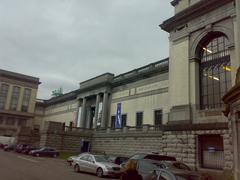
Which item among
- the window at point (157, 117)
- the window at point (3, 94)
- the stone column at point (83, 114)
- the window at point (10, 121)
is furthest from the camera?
the window at point (10, 121)

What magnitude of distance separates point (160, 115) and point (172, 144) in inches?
539

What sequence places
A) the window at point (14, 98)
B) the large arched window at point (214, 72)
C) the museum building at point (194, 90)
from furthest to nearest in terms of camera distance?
the window at point (14, 98) < the large arched window at point (214, 72) < the museum building at point (194, 90)

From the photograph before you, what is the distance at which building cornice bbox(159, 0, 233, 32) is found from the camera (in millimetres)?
26853

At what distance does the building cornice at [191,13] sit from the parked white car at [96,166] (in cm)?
1745

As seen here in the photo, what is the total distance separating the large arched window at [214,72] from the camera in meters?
25.8

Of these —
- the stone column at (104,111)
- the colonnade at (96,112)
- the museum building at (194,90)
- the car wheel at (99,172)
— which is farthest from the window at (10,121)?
the car wheel at (99,172)

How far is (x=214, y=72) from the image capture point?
88.6 feet

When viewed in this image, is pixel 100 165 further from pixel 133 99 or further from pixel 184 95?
pixel 133 99

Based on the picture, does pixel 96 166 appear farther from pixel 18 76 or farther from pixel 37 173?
pixel 18 76

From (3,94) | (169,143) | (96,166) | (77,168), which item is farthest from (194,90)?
(3,94)

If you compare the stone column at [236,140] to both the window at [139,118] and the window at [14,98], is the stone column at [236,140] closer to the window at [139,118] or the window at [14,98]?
the window at [139,118]

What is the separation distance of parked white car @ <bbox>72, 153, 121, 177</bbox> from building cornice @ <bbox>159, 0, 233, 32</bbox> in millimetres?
17447

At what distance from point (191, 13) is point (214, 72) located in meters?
6.78

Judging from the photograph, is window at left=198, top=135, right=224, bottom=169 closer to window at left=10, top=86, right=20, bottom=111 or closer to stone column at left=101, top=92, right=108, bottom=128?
stone column at left=101, top=92, right=108, bottom=128
